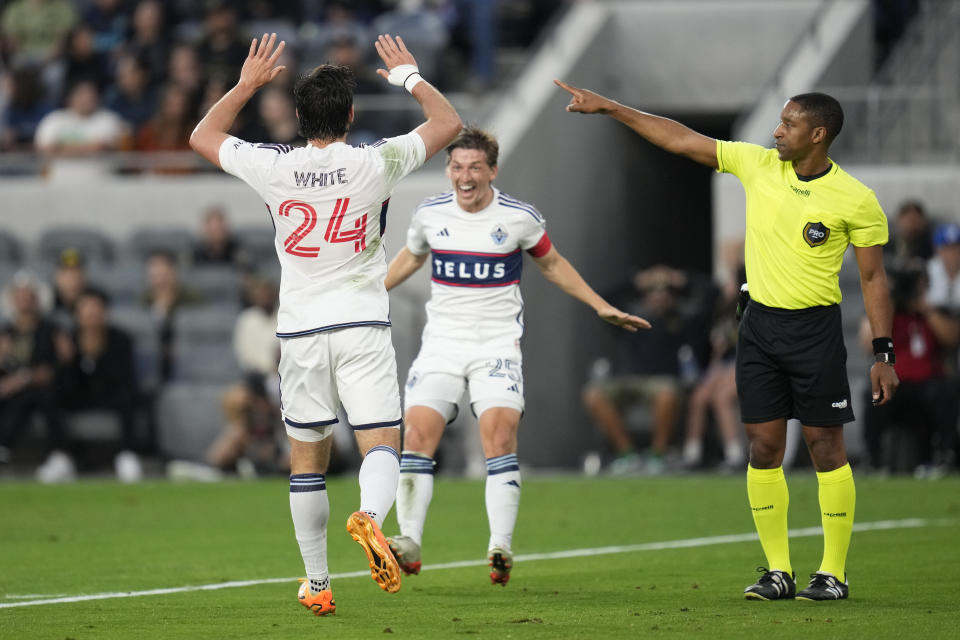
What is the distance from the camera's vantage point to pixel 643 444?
1850 centimetres

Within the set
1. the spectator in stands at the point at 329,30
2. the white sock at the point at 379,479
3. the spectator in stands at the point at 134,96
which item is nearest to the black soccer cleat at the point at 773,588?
the white sock at the point at 379,479

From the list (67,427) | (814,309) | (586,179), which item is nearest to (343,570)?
(814,309)

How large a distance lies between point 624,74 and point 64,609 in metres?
15.2

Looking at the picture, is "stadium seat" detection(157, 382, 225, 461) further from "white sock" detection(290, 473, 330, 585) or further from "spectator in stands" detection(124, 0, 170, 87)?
"white sock" detection(290, 473, 330, 585)

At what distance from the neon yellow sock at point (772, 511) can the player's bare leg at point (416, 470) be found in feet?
5.59

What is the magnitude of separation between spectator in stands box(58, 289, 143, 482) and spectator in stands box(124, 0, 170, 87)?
489 centimetres

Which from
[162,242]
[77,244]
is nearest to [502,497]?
[162,242]

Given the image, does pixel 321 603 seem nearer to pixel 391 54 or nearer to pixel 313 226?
pixel 313 226

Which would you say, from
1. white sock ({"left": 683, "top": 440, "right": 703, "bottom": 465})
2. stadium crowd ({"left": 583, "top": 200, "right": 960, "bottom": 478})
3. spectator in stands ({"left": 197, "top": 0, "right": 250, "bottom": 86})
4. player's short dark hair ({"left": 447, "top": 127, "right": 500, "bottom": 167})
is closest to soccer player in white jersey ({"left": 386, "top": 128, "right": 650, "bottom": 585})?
player's short dark hair ({"left": 447, "top": 127, "right": 500, "bottom": 167})

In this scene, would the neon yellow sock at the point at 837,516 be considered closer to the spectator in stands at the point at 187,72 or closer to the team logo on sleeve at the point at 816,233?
the team logo on sleeve at the point at 816,233

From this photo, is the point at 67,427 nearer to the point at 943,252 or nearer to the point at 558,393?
the point at 558,393

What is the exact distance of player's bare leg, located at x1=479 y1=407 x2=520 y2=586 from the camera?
877 cm

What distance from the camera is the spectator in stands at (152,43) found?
71.3 ft

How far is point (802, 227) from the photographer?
784 cm
